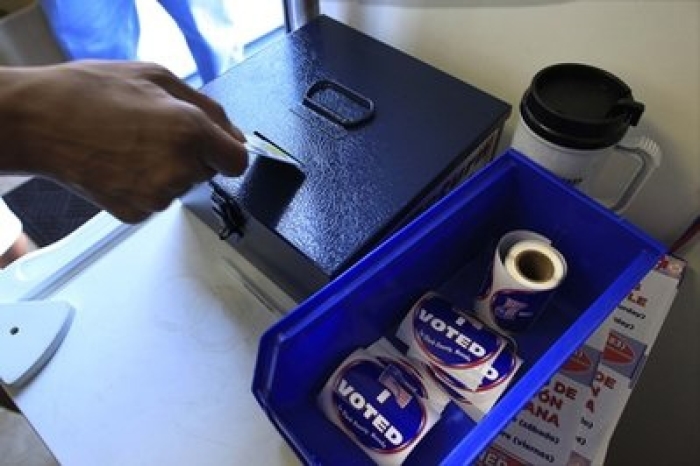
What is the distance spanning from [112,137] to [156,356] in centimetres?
25

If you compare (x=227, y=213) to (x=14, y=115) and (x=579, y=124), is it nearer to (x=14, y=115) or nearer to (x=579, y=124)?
(x=14, y=115)

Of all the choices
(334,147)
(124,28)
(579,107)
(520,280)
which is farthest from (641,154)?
(124,28)

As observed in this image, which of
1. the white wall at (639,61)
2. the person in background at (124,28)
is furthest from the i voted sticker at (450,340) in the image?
the person in background at (124,28)

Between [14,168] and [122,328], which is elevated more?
[14,168]

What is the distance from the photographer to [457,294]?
0.57 m

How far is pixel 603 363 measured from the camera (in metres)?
0.52

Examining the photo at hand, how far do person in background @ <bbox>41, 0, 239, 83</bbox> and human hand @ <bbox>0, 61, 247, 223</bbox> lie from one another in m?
0.37

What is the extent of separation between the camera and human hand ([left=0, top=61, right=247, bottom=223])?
0.39 m

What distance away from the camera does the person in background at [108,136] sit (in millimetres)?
393

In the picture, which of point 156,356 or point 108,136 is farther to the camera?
point 156,356

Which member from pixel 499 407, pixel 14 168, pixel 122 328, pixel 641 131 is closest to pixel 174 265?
pixel 122 328

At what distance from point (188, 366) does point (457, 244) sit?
306mm

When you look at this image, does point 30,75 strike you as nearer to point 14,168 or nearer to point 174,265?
point 14,168

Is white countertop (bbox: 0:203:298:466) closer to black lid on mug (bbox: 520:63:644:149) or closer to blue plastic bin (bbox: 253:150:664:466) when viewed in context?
blue plastic bin (bbox: 253:150:664:466)
